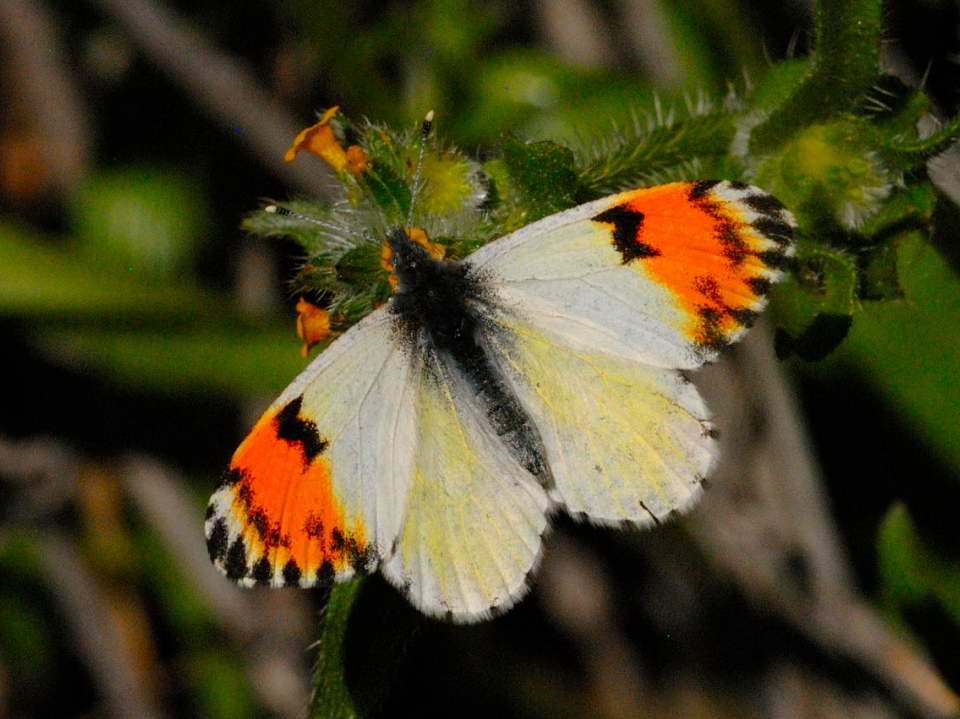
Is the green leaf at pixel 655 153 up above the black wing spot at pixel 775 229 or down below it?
above

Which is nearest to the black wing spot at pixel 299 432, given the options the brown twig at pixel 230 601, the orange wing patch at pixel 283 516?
the orange wing patch at pixel 283 516

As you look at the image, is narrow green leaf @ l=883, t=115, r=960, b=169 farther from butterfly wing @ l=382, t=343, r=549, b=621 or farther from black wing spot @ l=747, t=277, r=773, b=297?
butterfly wing @ l=382, t=343, r=549, b=621

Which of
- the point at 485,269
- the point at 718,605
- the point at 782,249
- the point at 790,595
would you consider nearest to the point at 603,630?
the point at 718,605

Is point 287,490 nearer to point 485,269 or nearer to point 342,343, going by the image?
point 342,343

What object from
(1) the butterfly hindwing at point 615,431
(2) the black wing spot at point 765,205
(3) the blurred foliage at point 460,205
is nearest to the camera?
(2) the black wing spot at point 765,205

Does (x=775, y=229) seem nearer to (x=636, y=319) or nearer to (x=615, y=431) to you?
(x=636, y=319)

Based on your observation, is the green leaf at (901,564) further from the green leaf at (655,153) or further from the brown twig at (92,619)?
the brown twig at (92,619)

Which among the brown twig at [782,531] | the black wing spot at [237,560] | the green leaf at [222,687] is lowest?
the brown twig at [782,531]
